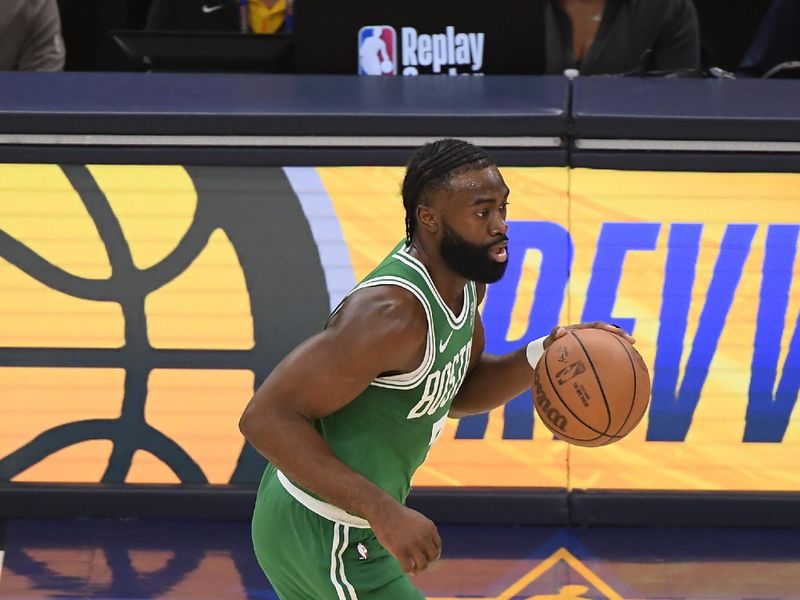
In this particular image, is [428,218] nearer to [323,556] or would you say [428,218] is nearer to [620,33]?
[323,556]

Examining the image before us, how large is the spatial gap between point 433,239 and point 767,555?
2.24 metres

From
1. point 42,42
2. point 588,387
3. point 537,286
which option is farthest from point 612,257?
point 42,42

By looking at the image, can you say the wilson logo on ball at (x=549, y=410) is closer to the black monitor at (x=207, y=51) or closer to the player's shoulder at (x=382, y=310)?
the player's shoulder at (x=382, y=310)

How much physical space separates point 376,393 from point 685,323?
202 centimetres

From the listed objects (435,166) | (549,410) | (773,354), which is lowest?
(773,354)

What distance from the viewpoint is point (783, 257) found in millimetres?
4844

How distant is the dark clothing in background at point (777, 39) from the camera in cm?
598

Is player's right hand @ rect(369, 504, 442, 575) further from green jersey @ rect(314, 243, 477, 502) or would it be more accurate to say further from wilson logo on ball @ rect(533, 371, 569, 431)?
wilson logo on ball @ rect(533, 371, 569, 431)

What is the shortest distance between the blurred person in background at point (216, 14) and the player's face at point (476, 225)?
3479 millimetres

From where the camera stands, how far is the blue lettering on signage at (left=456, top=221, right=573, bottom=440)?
488 centimetres

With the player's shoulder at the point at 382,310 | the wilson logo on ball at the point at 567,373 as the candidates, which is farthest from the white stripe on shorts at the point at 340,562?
the wilson logo on ball at the point at 567,373

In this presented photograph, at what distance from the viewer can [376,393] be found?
3.16 meters

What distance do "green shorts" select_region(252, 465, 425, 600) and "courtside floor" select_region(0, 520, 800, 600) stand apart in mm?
1312

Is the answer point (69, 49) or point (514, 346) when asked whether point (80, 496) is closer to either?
point (514, 346)
